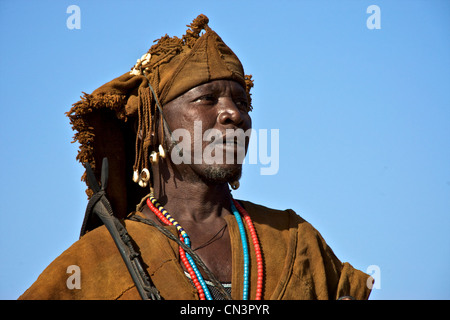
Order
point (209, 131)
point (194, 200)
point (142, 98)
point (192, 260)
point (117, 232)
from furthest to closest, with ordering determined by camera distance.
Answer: point (142, 98)
point (194, 200)
point (209, 131)
point (192, 260)
point (117, 232)

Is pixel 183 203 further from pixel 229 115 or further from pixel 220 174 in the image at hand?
pixel 229 115

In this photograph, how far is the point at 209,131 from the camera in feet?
21.9

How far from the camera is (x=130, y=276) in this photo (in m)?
6.16

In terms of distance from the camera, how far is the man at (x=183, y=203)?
6.24 meters

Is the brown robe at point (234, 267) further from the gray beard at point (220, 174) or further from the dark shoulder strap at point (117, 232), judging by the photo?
the gray beard at point (220, 174)

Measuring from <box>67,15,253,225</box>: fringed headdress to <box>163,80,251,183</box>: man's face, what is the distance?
3.6 inches

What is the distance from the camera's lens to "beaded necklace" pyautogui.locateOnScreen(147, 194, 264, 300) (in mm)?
6266

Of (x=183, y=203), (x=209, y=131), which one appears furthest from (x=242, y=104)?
(x=183, y=203)

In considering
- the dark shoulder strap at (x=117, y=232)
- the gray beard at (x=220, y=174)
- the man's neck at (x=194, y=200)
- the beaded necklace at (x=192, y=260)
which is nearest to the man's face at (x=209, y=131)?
the gray beard at (x=220, y=174)

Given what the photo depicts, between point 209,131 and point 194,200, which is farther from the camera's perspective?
point 194,200

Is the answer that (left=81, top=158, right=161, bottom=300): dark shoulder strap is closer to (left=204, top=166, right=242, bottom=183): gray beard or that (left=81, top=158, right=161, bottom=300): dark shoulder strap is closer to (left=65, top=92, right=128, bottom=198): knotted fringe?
(left=65, top=92, right=128, bottom=198): knotted fringe

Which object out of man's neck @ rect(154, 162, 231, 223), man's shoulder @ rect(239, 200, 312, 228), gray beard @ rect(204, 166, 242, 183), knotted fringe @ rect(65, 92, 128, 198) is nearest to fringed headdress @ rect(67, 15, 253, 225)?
knotted fringe @ rect(65, 92, 128, 198)

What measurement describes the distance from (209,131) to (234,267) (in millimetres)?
1159
